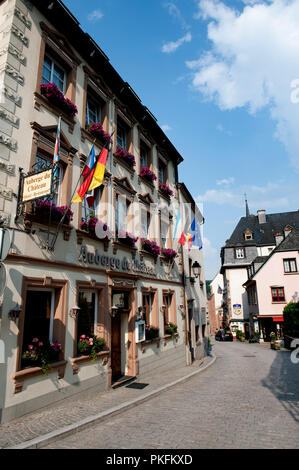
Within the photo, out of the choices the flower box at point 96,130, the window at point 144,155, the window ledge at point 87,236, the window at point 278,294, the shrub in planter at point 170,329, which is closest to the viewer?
the window ledge at point 87,236

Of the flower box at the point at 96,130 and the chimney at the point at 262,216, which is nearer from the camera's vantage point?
the flower box at the point at 96,130

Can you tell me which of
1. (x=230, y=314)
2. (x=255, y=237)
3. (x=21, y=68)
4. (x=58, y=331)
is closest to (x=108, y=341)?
(x=58, y=331)

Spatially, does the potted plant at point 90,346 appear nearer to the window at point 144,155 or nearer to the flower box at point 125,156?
the flower box at point 125,156

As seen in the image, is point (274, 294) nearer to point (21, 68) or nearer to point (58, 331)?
point (58, 331)

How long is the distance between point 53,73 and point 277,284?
3018 cm

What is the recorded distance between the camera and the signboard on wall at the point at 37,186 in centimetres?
632

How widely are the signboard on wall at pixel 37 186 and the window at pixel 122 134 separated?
6580 mm

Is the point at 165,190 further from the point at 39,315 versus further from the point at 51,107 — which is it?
the point at 39,315

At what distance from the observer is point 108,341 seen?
371 inches

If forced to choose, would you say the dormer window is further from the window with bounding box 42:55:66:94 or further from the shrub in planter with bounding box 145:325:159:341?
the window with bounding box 42:55:66:94

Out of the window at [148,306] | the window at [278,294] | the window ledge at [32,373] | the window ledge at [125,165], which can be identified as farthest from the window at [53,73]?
the window at [278,294]

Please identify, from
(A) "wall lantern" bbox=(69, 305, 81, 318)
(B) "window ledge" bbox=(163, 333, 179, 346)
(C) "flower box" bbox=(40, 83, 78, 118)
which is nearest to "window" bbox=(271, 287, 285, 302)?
(B) "window ledge" bbox=(163, 333, 179, 346)

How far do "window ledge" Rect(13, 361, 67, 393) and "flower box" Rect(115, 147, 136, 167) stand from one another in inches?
299

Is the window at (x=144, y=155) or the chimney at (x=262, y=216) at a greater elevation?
the chimney at (x=262, y=216)
